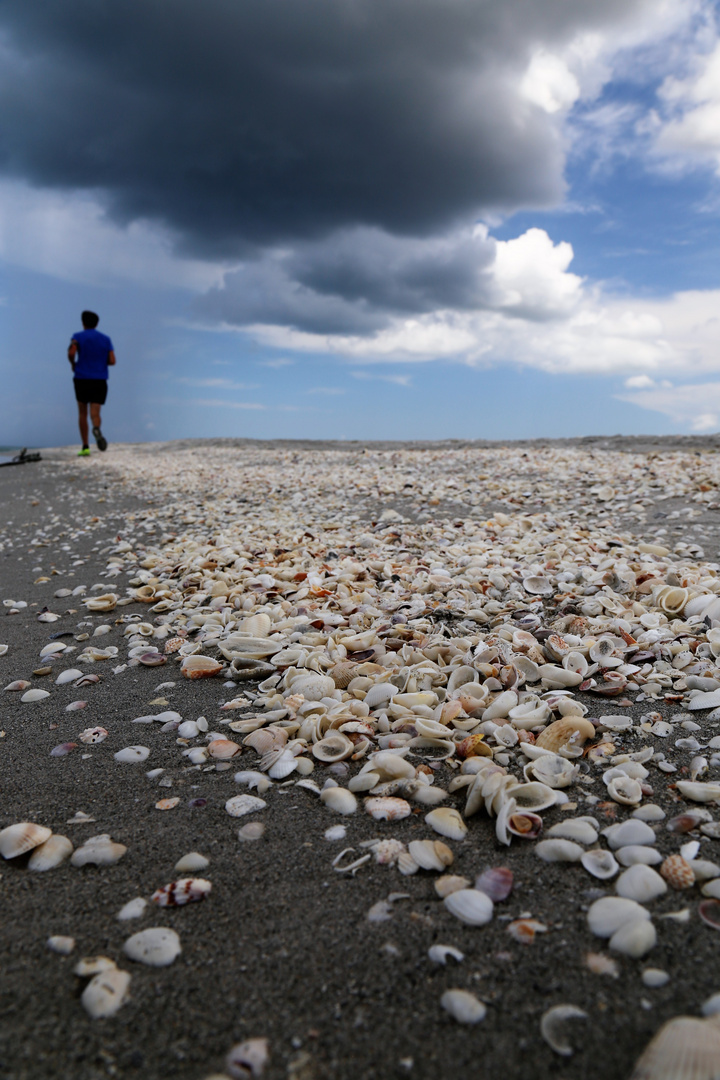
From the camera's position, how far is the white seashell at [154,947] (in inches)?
61.1

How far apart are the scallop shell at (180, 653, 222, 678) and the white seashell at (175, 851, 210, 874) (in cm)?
148

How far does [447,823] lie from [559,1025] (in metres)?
0.71

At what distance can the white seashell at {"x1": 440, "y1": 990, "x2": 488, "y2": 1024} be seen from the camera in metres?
1.34

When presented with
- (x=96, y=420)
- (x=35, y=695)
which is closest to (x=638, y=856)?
(x=35, y=695)

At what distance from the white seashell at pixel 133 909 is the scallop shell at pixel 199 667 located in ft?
5.26

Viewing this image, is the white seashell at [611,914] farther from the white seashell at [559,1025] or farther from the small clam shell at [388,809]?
the small clam shell at [388,809]

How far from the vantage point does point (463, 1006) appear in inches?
53.7

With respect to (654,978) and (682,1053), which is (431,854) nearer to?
(654,978)

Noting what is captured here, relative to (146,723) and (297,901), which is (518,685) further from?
(146,723)

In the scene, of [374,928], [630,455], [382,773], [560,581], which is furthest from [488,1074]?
[630,455]

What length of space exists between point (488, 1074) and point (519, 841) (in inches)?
29.8

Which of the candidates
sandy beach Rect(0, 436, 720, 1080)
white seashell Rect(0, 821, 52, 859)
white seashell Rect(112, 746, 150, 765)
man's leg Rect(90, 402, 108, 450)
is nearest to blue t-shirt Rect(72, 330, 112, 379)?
man's leg Rect(90, 402, 108, 450)

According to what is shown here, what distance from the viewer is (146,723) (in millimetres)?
2895

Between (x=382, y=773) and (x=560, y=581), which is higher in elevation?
(x=560, y=581)
